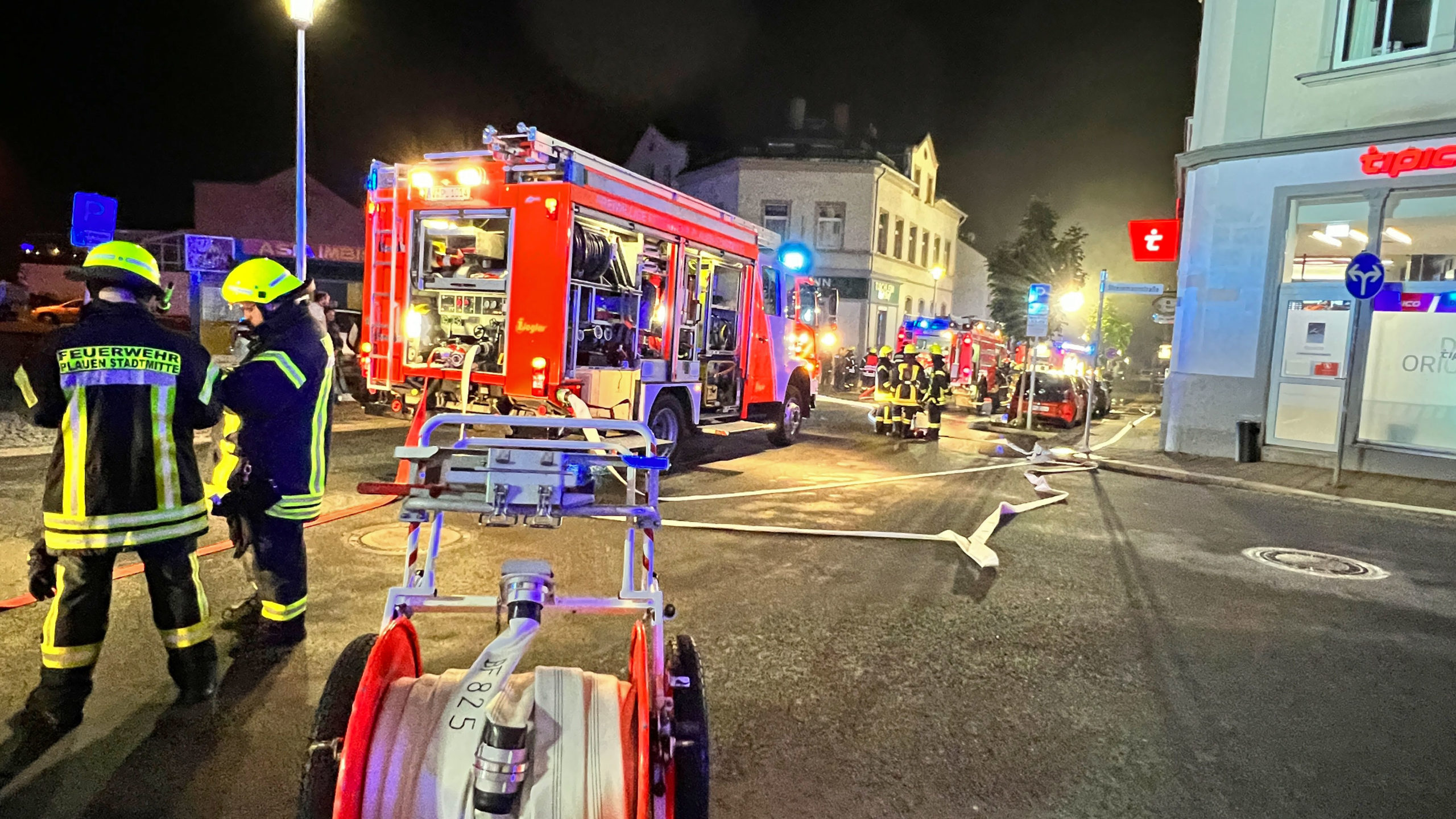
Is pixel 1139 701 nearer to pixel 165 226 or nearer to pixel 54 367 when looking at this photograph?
pixel 54 367

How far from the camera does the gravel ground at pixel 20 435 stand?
950 centimetres

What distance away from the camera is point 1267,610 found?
5.70 meters

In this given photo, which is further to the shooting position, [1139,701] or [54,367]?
[1139,701]

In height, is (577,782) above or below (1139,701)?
above

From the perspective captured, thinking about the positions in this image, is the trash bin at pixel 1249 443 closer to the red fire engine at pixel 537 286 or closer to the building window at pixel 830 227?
the red fire engine at pixel 537 286

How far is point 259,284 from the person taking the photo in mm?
3979

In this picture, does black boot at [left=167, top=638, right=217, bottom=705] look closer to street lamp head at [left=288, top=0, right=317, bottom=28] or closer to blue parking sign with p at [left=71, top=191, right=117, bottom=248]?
blue parking sign with p at [left=71, top=191, right=117, bottom=248]

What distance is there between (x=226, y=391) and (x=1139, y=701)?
4331mm

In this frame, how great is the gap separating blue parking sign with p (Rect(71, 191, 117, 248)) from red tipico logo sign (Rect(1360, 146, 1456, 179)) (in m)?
14.8

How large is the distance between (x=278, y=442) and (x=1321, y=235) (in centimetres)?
1435

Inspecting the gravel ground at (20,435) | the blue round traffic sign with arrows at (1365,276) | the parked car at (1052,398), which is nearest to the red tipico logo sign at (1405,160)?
the blue round traffic sign with arrows at (1365,276)

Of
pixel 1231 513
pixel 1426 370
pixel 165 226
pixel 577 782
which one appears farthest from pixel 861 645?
pixel 165 226

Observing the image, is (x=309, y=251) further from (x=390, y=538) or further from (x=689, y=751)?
(x=689, y=751)

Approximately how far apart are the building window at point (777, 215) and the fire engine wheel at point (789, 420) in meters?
21.3
